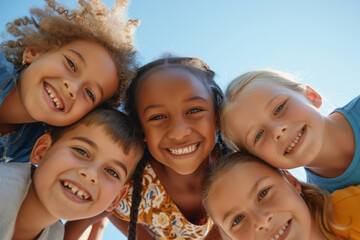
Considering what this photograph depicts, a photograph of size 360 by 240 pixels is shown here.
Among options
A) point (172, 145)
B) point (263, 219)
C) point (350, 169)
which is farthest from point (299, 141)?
point (172, 145)

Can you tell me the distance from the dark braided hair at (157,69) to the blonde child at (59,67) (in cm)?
15

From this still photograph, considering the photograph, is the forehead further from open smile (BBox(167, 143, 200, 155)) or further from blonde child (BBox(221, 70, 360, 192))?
open smile (BBox(167, 143, 200, 155))

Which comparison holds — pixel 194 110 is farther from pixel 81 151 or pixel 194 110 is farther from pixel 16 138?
pixel 16 138

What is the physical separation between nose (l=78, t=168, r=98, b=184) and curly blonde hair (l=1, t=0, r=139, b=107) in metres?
0.75

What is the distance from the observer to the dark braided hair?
252 cm

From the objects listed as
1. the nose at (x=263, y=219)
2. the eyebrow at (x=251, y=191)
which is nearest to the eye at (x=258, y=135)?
the eyebrow at (x=251, y=191)

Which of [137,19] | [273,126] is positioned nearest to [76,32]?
[137,19]

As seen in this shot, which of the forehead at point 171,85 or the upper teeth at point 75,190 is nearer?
the upper teeth at point 75,190

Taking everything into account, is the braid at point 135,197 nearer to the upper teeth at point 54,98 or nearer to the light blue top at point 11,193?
the light blue top at point 11,193

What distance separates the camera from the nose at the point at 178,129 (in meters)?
2.19

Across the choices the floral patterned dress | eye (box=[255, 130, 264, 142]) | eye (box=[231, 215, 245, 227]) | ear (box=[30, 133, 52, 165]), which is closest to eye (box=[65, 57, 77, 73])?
ear (box=[30, 133, 52, 165])

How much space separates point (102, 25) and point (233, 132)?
1.32 metres

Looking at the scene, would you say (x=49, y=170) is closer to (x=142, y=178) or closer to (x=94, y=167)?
(x=94, y=167)

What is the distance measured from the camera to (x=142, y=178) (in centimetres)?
259
